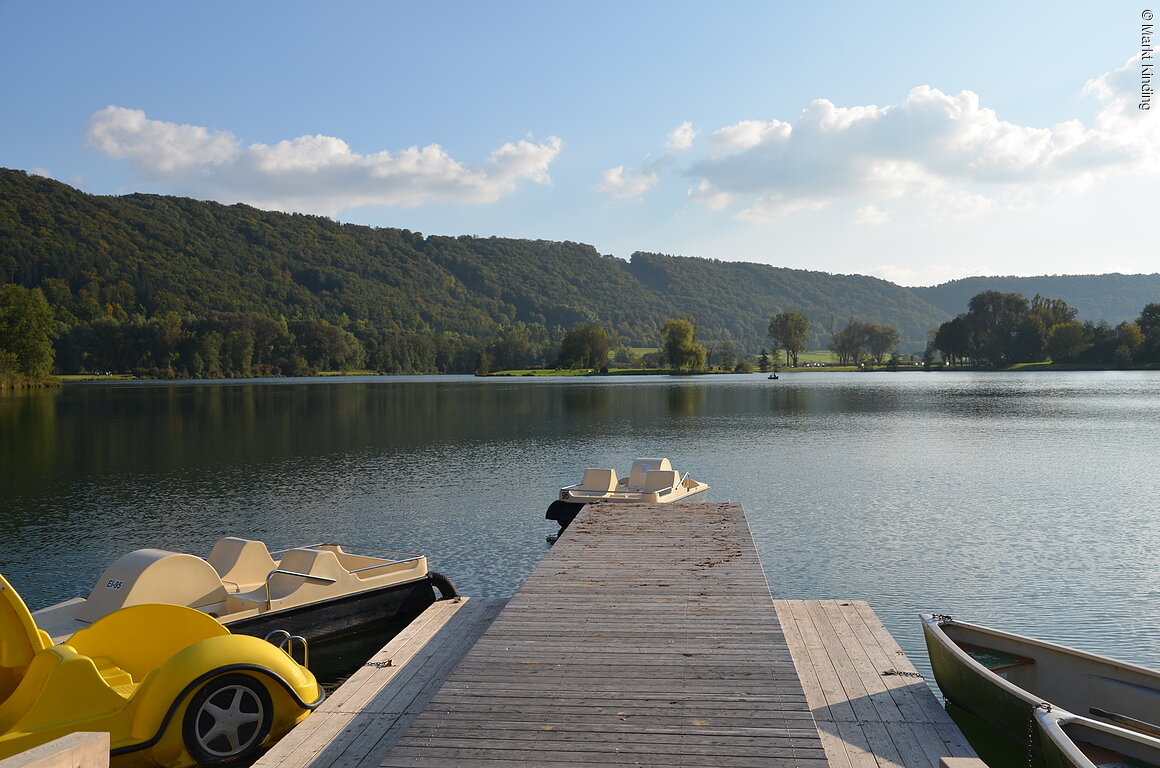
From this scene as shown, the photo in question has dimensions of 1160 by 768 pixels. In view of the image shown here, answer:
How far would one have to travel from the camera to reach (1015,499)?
26703 millimetres

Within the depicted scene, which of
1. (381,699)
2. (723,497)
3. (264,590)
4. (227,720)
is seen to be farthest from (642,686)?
(723,497)

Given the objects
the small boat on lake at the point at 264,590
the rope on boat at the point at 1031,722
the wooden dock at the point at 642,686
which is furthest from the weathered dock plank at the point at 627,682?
the small boat on lake at the point at 264,590

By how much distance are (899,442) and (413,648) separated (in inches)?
1528

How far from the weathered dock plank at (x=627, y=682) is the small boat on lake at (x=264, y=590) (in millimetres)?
3761

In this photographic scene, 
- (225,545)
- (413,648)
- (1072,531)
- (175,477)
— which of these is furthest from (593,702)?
(175,477)

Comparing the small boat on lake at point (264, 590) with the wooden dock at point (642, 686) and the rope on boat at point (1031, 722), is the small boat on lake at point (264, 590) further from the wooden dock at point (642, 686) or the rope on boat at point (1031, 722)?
the rope on boat at point (1031, 722)

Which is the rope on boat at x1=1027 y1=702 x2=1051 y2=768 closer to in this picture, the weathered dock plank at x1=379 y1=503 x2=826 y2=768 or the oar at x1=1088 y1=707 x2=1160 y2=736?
the oar at x1=1088 y1=707 x2=1160 y2=736

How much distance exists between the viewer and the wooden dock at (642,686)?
231 inches

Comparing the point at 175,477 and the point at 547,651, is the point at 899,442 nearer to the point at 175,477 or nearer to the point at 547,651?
the point at 175,477

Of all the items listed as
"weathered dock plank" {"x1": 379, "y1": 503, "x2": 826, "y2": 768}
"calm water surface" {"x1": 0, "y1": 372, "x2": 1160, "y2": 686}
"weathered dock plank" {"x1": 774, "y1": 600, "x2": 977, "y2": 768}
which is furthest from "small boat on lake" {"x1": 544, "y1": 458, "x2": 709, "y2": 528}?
"weathered dock plank" {"x1": 379, "y1": 503, "x2": 826, "y2": 768}

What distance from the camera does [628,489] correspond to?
22156mm

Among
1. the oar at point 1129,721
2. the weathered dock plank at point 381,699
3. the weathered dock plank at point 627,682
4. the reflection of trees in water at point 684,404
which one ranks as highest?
the weathered dock plank at point 627,682

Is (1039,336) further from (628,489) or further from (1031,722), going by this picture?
(1031,722)

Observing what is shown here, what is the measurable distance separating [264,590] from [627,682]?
7.65 metres
